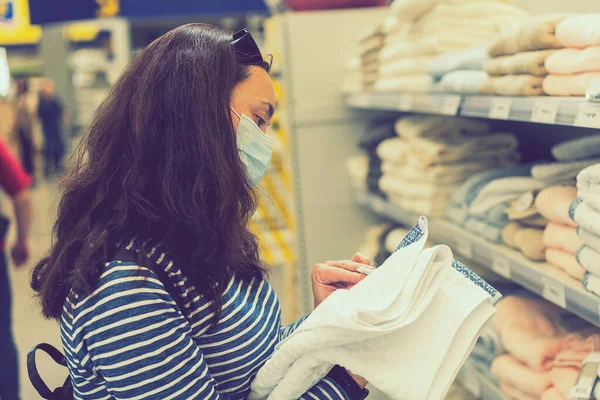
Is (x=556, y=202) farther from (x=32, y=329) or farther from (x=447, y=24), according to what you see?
(x=32, y=329)

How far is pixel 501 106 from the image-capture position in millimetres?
1979

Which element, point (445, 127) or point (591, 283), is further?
point (445, 127)

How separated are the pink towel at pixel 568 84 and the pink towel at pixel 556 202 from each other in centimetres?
31

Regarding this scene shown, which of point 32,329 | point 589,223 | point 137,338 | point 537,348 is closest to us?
point 137,338

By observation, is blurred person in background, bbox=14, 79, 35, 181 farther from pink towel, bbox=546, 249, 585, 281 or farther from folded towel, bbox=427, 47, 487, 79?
pink towel, bbox=546, 249, 585, 281

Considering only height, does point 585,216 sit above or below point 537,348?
above

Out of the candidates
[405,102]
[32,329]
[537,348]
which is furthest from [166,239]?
[32,329]

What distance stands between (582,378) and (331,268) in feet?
2.25

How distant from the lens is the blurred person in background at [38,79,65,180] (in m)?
12.8

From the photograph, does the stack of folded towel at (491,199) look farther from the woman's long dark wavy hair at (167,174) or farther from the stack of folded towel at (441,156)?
the woman's long dark wavy hair at (167,174)

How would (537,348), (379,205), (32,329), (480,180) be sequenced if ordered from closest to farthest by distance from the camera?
(537,348), (480,180), (379,205), (32,329)

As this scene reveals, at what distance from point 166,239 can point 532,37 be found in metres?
1.21

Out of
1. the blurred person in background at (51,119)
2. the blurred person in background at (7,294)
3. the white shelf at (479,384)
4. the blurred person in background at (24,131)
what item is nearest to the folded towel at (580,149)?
the white shelf at (479,384)

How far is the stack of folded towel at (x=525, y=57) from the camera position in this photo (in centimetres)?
191
